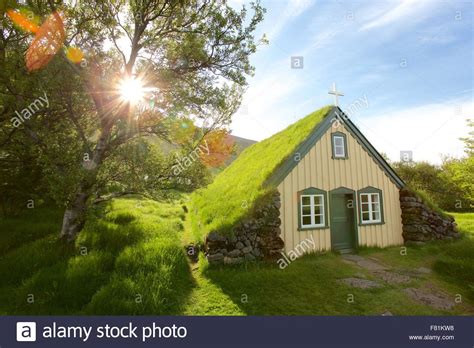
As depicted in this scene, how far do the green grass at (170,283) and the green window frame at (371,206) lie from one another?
2.49m

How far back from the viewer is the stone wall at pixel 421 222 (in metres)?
12.7

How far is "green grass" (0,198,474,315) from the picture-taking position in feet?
20.5

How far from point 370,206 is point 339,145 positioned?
3.40 metres

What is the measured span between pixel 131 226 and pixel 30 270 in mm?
3594

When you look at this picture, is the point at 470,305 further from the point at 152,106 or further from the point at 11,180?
the point at 11,180

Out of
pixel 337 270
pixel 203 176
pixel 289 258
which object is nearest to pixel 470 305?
pixel 337 270

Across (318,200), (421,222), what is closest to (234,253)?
(318,200)

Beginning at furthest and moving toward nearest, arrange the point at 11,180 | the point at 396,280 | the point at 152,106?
the point at 152,106 < the point at 11,180 < the point at 396,280

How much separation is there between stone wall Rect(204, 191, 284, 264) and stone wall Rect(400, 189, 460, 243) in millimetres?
7732

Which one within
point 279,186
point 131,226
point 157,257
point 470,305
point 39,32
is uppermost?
point 39,32

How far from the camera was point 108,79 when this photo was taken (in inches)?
382

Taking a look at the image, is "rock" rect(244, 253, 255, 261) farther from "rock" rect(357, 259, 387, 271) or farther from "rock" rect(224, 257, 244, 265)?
"rock" rect(357, 259, 387, 271)

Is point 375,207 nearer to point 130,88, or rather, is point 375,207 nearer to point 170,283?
point 170,283

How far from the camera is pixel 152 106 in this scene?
10648mm
